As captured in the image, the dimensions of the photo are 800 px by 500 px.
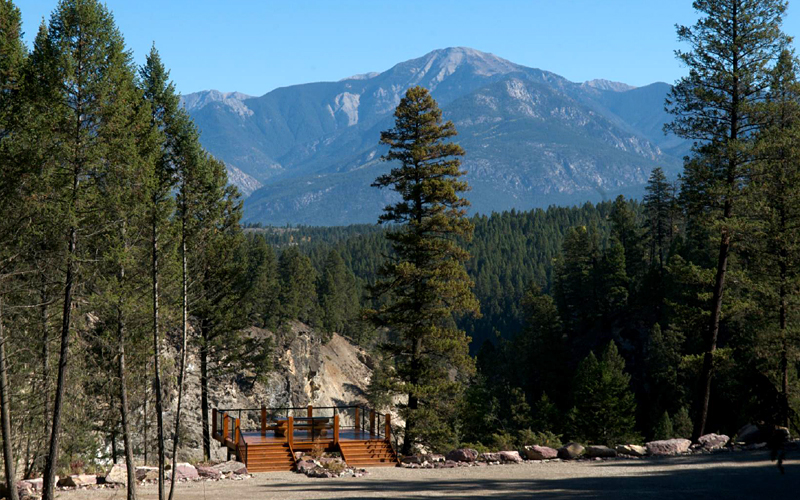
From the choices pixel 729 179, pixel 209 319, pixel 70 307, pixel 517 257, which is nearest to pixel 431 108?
pixel 729 179

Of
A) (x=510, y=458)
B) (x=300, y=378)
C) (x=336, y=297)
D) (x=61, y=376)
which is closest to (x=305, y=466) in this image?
(x=510, y=458)

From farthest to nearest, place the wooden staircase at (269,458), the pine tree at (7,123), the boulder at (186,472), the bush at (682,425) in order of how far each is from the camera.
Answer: the bush at (682,425) < the wooden staircase at (269,458) < the boulder at (186,472) < the pine tree at (7,123)

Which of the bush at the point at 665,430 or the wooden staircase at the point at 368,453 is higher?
the wooden staircase at the point at 368,453

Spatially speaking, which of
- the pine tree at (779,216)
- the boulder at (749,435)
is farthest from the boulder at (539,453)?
the pine tree at (779,216)

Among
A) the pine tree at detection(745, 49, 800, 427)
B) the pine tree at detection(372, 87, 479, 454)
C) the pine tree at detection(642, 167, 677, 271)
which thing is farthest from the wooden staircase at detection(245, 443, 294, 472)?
the pine tree at detection(642, 167, 677, 271)

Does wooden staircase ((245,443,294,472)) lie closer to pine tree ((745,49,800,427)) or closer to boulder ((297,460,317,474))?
boulder ((297,460,317,474))

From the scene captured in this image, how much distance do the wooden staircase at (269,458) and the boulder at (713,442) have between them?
12.0m

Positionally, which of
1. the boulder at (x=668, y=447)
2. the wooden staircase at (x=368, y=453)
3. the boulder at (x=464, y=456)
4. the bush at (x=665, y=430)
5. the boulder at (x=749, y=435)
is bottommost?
the bush at (x=665, y=430)

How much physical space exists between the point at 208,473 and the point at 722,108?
1835 cm

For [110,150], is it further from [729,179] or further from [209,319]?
[729,179]

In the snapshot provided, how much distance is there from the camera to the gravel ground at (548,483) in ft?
49.9

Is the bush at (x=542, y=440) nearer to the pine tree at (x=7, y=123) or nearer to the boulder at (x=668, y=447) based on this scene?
the boulder at (x=668, y=447)

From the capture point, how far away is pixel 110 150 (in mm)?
17391

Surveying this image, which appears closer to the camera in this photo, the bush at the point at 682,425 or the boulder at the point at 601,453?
the boulder at the point at 601,453
